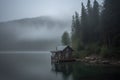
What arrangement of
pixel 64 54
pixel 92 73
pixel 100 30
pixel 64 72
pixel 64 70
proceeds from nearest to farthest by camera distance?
pixel 92 73, pixel 64 72, pixel 64 70, pixel 100 30, pixel 64 54

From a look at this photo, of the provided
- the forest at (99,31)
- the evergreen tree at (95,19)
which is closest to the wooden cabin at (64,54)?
the forest at (99,31)

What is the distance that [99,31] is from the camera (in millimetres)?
60438

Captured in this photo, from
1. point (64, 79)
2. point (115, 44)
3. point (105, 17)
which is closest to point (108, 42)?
point (115, 44)

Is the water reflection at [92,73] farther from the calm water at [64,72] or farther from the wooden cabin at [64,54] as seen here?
the wooden cabin at [64,54]

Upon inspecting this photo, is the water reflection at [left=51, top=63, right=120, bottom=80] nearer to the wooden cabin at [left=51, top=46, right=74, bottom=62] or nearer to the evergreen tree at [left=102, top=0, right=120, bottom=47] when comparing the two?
the evergreen tree at [left=102, top=0, right=120, bottom=47]

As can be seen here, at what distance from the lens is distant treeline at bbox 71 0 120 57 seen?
52.5 meters

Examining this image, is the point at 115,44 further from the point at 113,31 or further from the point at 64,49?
the point at 64,49

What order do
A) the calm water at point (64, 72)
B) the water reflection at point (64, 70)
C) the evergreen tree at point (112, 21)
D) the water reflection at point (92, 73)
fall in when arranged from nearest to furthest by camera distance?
the water reflection at point (92, 73) < the calm water at point (64, 72) < the water reflection at point (64, 70) < the evergreen tree at point (112, 21)

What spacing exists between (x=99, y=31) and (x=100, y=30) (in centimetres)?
164

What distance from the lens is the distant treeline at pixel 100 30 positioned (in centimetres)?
5247

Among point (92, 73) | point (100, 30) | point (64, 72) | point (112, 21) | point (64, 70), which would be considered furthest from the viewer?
point (100, 30)

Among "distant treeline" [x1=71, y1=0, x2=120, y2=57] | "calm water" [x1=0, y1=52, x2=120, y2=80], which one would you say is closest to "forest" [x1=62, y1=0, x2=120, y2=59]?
"distant treeline" [x1=71, y1=0, x2=120, y2=57]

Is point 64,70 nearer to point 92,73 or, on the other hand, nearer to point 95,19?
point 92,73

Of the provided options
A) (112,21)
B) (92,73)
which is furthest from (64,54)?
(92,73)
